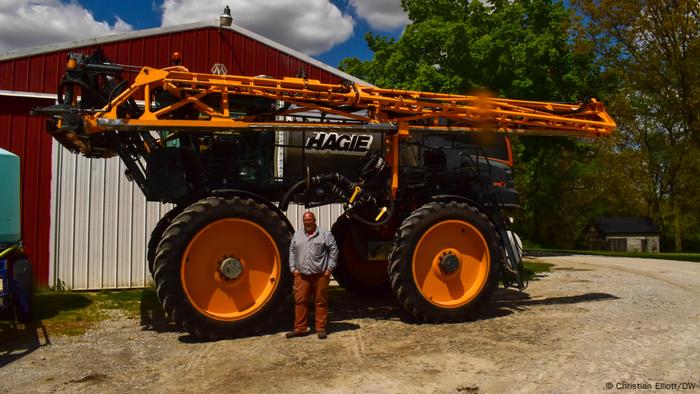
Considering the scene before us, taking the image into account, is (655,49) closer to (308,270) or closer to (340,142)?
(340,142)

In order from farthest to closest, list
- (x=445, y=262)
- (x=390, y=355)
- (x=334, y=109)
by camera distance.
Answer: (x=334, y=109), (x=445, y=262), (x=390, y=355)

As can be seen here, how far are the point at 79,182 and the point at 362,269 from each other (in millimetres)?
5705

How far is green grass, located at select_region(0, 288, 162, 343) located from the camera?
7.58 metres

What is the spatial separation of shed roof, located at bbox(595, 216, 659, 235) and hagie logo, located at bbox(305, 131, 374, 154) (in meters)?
48.2

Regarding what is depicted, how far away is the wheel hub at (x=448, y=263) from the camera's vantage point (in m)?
7.57

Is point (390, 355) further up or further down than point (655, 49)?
further down

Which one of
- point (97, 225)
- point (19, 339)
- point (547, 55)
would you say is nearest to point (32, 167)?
point (97, 225)

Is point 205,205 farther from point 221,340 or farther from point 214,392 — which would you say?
point 214,392

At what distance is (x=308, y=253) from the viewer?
6777 millimetres

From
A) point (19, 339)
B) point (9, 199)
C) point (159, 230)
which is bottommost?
point (19, 339)

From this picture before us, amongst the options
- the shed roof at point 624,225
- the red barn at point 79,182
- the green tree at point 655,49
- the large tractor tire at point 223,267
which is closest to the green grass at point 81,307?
the red barn at point 79,182

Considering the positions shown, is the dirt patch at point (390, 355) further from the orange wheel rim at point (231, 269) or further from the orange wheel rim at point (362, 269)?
the orange wheel rim at point (362, 269)

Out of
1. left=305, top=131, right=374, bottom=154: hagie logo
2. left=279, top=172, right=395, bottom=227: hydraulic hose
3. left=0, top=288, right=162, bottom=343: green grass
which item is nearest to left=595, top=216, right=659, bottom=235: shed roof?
left=305, top=131, right=374, bottom=154: hagie logo

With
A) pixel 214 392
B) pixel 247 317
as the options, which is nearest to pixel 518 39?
pixel 247 317
